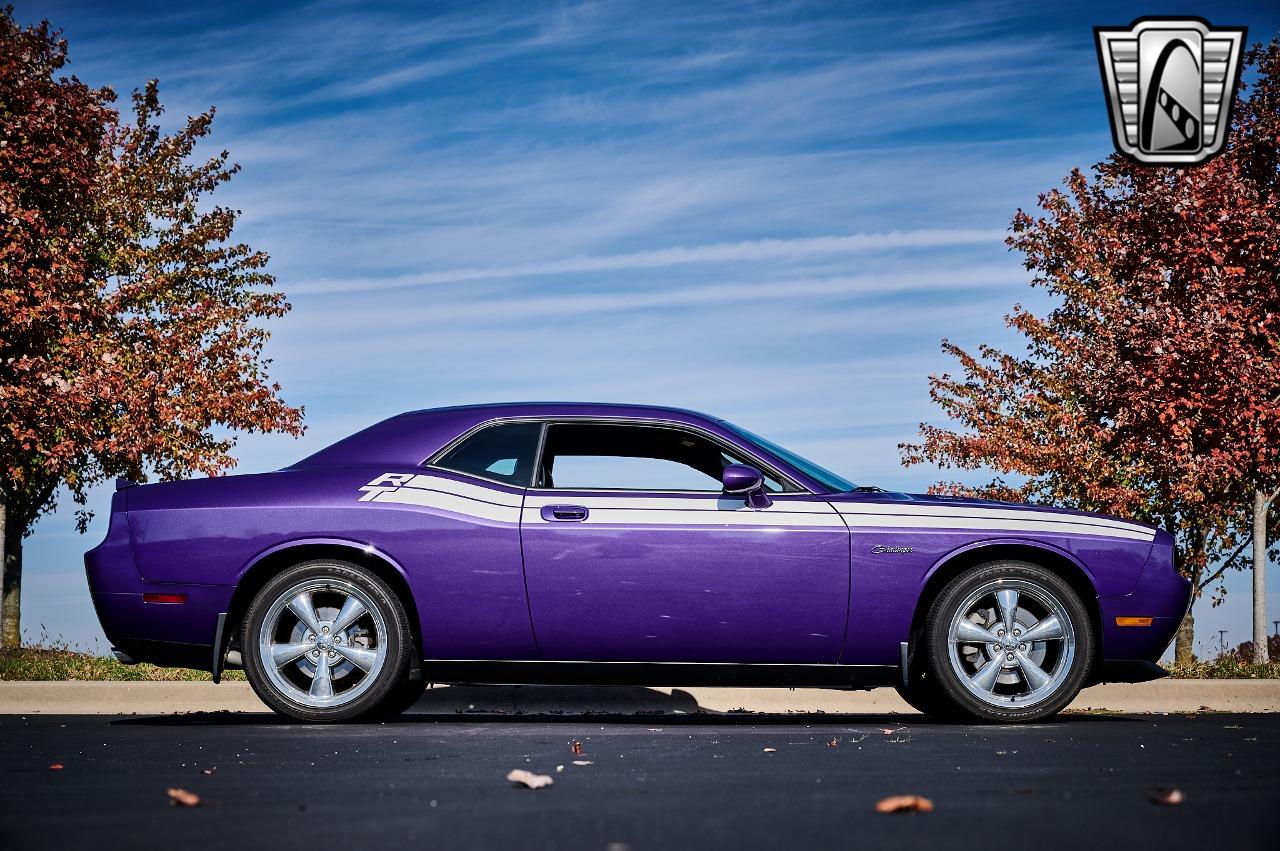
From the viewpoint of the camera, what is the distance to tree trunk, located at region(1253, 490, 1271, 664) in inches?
567

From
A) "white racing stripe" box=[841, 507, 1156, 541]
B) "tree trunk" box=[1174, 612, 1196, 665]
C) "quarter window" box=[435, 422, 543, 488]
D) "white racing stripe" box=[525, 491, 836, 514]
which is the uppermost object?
"quarter window" box=[435, 422, 543, 488]

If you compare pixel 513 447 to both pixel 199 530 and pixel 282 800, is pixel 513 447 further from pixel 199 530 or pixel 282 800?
pixel 282 800

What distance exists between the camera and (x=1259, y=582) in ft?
49.8

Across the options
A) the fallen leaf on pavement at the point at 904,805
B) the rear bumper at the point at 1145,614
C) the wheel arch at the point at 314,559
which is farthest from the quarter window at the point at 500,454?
the fallen leaf on pavement at the point at 904,805

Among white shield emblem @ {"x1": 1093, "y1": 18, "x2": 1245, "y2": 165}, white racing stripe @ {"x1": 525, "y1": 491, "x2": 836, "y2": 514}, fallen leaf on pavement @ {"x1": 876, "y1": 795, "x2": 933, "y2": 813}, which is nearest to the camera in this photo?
fallen leaf on pavement @ {"x1": 876, "y1": 795, "x2": 933, "y2": 813}

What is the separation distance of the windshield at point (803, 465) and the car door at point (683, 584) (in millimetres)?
351

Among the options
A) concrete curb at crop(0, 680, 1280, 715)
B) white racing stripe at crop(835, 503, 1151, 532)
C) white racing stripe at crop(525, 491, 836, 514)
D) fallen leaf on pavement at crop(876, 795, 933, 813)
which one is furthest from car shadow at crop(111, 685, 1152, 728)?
fallen leaf on pavement at crop(876, 795, 933, 813)

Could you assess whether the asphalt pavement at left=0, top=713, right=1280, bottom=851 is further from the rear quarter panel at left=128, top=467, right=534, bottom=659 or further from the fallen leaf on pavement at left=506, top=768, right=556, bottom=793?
the rear quarter panel at left=128, top=467, right=534, bottom=659

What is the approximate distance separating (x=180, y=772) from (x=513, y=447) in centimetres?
276

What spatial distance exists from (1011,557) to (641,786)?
341 centimetres

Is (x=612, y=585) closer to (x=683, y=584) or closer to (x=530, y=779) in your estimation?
(x=683, y=584)

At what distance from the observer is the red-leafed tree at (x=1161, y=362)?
52.4 ft

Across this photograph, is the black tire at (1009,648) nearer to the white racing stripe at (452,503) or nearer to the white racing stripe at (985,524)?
the white racing stripe at (985,524)

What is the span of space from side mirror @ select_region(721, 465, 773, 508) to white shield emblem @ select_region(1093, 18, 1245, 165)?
710 cm
